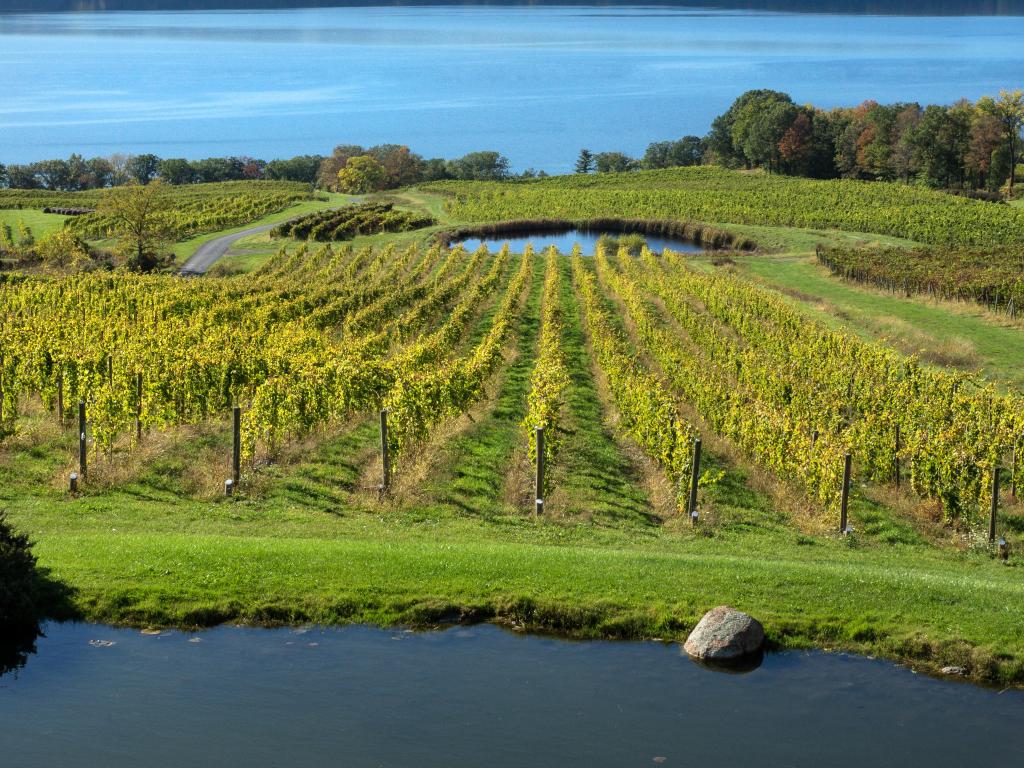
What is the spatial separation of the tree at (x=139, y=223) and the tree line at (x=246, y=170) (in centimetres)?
7416

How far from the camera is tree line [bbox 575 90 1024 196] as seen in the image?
357ft

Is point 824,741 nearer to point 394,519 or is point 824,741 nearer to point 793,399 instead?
point 394,519

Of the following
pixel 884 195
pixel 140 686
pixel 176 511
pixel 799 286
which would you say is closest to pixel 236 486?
pixel 176 511

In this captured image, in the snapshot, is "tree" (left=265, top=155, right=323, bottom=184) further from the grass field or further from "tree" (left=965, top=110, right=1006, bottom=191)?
the grass field

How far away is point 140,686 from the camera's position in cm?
1452

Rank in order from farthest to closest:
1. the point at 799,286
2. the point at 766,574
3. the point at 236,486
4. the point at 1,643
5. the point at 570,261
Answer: the point at 570,261, the point at 799,286, the point at 236,486, the point at 766,574, the point at 1,643

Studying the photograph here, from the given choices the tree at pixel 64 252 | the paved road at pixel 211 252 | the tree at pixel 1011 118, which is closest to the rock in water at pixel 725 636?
the tree at pixel 64 252

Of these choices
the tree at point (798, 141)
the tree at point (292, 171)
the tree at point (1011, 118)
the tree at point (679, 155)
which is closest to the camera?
the tree at point (1011, 118)

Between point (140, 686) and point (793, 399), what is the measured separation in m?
18.3

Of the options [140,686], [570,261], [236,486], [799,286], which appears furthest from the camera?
[570,261]

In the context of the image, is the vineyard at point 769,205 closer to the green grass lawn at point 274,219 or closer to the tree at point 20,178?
the green grass lawn at point 274,219

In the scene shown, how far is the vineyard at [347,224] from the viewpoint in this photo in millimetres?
83875

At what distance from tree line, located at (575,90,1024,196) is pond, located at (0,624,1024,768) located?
104025mm

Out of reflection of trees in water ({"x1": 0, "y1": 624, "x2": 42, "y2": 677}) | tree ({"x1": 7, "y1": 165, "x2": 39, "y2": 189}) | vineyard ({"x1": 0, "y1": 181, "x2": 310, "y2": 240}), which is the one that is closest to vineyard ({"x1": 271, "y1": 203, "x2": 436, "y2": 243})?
vineyard ({"x1": 0, "y1": 181, "x2": 310, "y2": 240})
